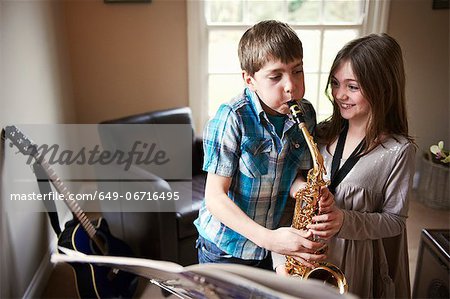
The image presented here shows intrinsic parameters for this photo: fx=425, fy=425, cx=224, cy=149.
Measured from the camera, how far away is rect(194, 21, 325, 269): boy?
1.09m

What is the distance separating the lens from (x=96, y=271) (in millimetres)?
2096

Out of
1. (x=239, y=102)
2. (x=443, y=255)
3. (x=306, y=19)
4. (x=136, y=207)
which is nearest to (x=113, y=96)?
(x=136, y=207)

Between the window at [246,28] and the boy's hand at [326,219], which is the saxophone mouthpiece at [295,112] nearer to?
the boy's hand at [326,219]

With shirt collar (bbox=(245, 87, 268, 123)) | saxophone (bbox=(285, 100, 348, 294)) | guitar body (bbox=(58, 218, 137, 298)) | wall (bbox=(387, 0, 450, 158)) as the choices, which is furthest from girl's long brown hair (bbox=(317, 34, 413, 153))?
wall (bbox=(387, 0, 450, 158))

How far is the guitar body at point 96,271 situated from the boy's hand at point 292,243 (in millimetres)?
1269

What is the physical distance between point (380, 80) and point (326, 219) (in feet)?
1.37

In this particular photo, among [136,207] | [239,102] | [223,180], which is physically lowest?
[136,207]

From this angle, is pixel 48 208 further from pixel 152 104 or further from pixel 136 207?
pixel 152 104

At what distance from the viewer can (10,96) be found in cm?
196

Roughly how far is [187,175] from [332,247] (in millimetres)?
1516

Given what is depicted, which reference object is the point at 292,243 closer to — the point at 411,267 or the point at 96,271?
the point at 96,271

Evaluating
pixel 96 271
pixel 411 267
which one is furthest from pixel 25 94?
pixel 411 267

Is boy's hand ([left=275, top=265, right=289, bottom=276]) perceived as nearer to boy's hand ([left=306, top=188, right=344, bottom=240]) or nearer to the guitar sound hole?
boy's hand ([left=306, top=188, right=344, bottom=240])

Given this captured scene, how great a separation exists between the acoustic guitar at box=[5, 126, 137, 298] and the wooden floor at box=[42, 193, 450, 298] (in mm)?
121
